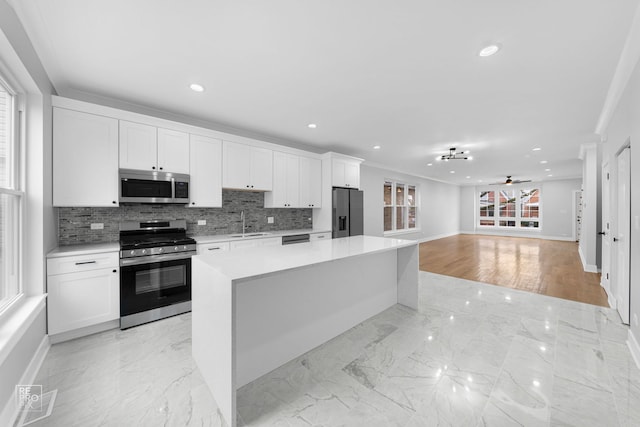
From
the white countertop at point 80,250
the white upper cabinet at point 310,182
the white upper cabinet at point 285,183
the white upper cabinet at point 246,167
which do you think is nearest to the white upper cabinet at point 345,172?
the white upper cabinet at point 310,182

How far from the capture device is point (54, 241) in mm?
2688

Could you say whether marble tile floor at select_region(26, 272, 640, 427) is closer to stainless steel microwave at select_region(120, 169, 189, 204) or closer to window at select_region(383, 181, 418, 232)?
stainless steel microwave at select_region(120, 169, 189, 204)

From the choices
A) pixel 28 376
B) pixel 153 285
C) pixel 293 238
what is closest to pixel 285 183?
pixel 293 238

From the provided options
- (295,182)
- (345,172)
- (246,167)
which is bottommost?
(295,182)

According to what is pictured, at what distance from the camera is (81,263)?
2.48 metres

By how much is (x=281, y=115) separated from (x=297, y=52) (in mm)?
1438

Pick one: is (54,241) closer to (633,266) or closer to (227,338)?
(227,338)

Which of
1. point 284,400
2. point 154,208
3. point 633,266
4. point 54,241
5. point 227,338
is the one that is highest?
point 154,208

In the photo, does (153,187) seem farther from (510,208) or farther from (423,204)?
(510,208)

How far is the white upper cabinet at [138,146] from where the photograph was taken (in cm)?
295

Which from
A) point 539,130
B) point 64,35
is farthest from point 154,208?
point 539,130

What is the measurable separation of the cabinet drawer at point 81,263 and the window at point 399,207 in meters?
6.67

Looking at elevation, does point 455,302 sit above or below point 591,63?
below

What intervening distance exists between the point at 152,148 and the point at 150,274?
59.8 inches
